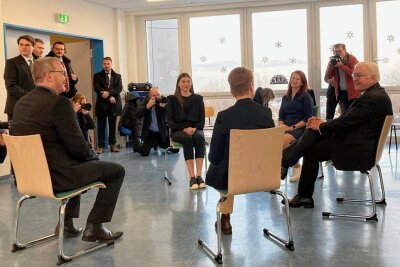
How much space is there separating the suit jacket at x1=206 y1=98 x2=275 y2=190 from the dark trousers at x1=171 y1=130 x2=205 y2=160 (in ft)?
5.89

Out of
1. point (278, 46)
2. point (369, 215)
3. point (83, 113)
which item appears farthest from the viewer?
point (278, 46)

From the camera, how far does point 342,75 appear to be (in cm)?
573

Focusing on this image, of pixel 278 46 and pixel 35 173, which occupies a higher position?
pixel 278 46

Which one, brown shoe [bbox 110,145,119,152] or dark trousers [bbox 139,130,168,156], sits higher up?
dark trousers [bbox 139,130,168,156]

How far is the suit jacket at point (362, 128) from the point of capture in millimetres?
3094

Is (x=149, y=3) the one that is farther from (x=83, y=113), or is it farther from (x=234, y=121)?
(x=234, y=121)

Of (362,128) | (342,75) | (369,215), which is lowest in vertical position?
(369,215)

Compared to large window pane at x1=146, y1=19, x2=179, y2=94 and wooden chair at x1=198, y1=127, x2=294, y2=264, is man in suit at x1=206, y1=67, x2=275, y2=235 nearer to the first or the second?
wooden chair at x1=198, y1=127, x2=294, y2=264

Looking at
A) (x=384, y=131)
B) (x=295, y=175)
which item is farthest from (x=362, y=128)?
(x=295, y=175)

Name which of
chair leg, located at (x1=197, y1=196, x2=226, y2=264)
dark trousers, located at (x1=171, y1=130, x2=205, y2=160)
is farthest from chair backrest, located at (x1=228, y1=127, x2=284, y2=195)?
dark trousers, located at (x1=171, y1=130, x2=205, y2=160)

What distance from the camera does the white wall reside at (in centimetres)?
579

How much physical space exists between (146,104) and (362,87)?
3292 millimetres

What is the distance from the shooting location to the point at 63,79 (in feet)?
8.68

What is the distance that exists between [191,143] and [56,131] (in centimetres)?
210
